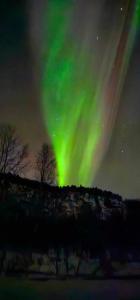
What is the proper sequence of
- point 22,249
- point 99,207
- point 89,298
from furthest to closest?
point 99,207, point 22,249, point 89,298

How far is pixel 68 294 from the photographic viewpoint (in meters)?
43.7

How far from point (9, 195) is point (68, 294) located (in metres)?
23.6

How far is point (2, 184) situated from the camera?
64.6 meters

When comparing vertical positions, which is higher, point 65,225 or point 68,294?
point 65,225

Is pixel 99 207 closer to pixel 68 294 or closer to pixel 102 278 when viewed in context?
pixel 102 278

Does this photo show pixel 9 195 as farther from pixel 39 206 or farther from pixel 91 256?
pixel 91 256

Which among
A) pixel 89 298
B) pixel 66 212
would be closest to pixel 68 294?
pixel 89 298

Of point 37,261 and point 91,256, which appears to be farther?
point 91,256

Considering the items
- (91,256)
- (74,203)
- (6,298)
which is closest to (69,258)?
(91,256)

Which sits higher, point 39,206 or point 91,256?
point 39,206

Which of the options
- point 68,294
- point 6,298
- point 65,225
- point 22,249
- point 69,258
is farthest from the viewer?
point 65,225

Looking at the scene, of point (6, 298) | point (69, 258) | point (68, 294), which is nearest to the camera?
point (6, 298)

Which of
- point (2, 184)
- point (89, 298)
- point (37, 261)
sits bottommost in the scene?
point (89, 298)

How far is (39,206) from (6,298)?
3143cm
